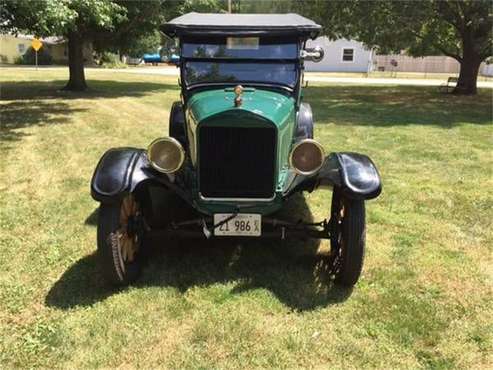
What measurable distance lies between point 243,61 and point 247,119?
50.1 inches

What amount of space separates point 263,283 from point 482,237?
2624mm

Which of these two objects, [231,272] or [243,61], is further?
[243,61]

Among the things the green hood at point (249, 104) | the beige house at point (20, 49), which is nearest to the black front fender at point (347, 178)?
the green hood at point (249, 104)

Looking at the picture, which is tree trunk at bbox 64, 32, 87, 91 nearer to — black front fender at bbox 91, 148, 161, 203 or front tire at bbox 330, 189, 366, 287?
black front fender at bbox 91, 148, 161, 203

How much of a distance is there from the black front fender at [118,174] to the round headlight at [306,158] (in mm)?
1198

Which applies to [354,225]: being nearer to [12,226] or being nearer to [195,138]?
[195,138]

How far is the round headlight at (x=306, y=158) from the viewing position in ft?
13.7

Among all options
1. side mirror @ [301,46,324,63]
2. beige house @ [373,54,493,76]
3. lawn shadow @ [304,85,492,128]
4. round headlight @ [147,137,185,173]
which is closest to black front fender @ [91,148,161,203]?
round headlight @ [147,137,185,173]

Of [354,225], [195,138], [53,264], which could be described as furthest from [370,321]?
[53,264]

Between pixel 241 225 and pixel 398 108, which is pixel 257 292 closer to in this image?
pixel 241 225

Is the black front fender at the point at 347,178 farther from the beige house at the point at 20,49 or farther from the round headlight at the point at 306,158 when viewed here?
→ the beige house at the point at 20,49

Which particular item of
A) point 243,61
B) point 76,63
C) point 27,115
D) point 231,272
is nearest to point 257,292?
point 231,272

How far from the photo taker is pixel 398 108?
15797 mm

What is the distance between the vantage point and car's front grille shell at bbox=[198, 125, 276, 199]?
4.11 meters
